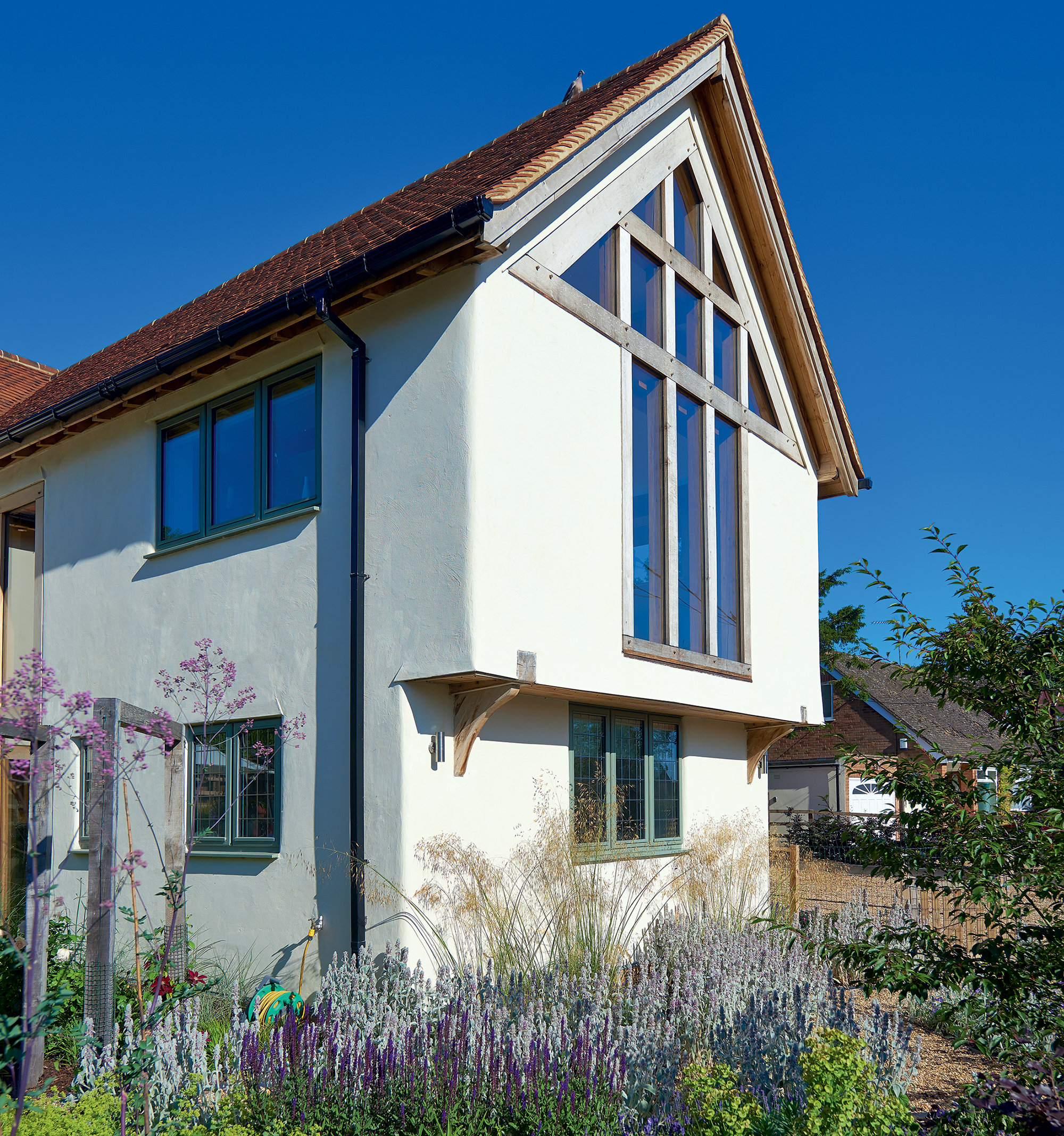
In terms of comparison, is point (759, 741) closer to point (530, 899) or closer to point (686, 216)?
point (530, 899)

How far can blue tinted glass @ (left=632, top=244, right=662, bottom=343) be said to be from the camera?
1009 centimetres

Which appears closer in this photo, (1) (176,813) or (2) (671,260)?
(1) (176,813)

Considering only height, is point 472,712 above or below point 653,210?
below

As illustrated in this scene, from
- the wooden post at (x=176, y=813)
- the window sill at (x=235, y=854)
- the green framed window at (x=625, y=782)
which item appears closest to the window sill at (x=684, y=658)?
the green framed window at (x=625, y=782)

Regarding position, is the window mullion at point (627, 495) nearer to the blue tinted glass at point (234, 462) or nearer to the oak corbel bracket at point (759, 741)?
the blue tinted glass at point (234, 462)

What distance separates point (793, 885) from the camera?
11344mm

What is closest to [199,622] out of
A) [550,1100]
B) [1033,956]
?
[550,1100]

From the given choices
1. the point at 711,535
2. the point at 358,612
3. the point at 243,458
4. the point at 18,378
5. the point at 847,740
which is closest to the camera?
the point at 358,612

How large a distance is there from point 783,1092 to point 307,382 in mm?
6730

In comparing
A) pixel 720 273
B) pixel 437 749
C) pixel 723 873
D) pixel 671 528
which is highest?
pixel 720 273

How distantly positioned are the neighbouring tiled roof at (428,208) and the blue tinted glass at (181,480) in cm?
79

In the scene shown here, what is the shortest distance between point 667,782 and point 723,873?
123 centimetres

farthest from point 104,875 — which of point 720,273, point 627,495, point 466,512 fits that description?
point 720,273

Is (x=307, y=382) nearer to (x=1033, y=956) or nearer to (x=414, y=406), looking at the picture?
(x=414, y=406)
